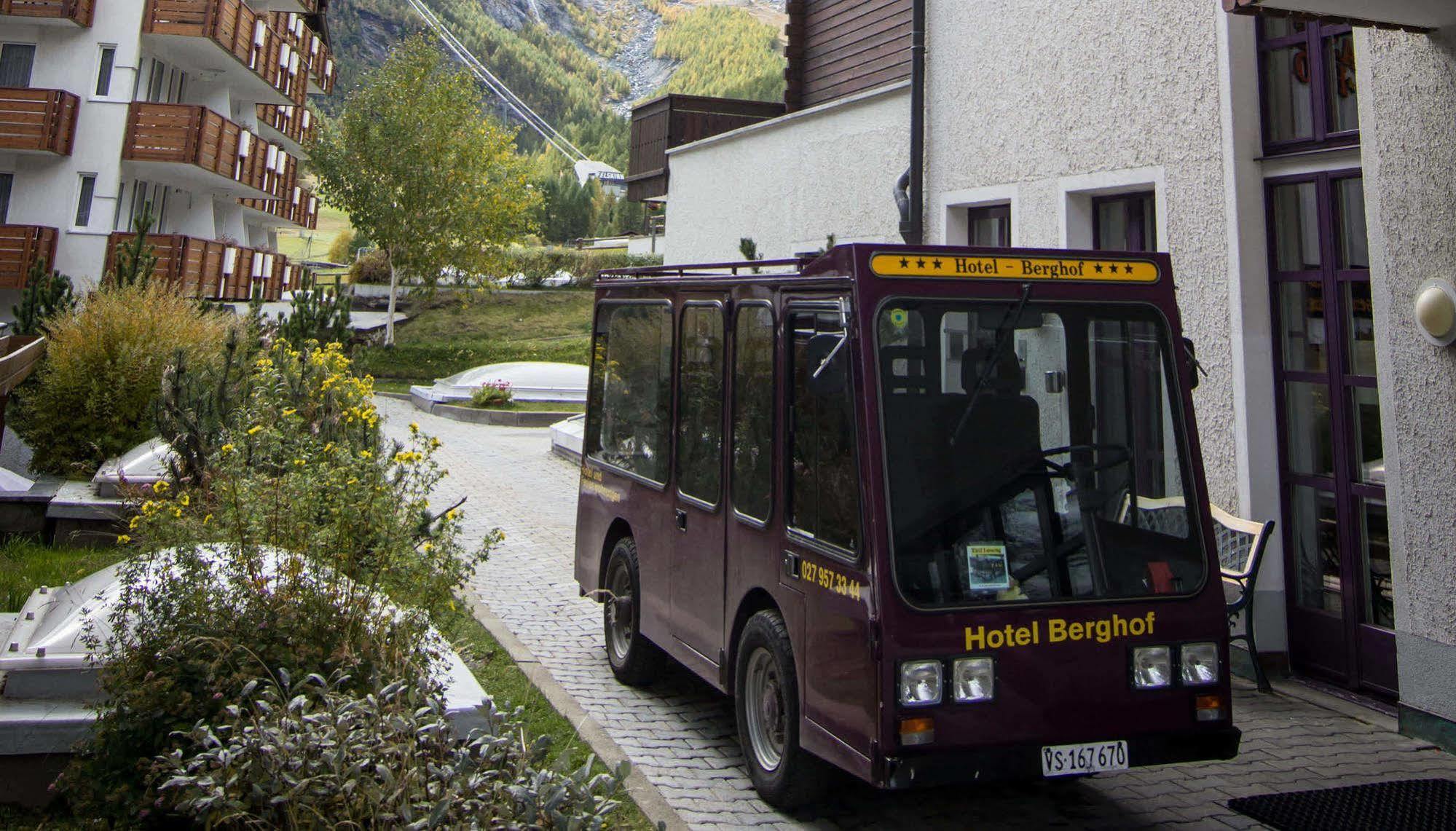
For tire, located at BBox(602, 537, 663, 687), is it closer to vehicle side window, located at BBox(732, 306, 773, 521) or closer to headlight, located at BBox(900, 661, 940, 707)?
vehicle side window, located at BBox(732, 306, 773, 521)

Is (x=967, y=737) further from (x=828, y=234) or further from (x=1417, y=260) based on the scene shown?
(x=828, y=234)

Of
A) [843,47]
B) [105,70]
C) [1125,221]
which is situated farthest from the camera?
[105,70]

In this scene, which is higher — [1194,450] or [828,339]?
[828,339]

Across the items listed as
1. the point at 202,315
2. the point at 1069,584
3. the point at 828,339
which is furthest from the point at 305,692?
the point at 202,315

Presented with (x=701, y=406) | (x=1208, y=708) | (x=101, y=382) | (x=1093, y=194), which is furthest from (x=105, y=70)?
(x=1208, y=708)

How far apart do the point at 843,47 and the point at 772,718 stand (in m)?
12.2

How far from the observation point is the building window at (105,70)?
29.2m

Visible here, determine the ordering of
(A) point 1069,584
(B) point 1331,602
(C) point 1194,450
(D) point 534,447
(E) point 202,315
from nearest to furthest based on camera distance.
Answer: (A) point 1069,584, (C) point 1194,450, (B) point 1331,602, (E) point 202,315, (D) point 534,447

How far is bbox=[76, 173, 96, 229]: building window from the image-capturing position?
28875 mm

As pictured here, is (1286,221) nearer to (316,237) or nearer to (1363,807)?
(1363,807)

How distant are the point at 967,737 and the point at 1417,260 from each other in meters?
3.74

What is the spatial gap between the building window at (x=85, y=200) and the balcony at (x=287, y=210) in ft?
33.7

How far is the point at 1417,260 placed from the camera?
256 inches

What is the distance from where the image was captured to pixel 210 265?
31.1 metres
